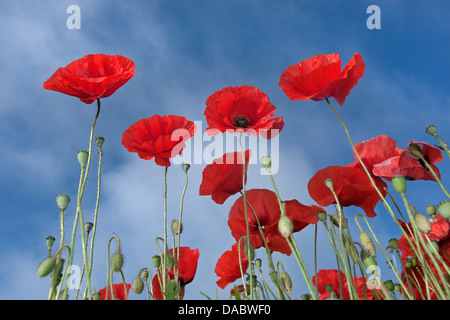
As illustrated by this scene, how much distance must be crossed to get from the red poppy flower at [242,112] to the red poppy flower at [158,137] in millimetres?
156

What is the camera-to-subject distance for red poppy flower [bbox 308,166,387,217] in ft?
5.40

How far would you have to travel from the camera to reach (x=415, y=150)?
1489 millimetres

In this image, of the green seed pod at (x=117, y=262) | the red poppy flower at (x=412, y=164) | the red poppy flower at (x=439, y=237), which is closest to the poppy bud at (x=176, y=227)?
the green seed pod at (x=117, y=262)

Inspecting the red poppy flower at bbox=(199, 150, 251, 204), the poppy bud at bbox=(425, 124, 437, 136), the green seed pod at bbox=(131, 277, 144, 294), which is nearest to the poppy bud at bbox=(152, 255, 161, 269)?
the green seed pod at bbox=(131, 277, 144, 294)

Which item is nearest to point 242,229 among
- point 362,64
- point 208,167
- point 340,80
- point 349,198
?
point 208,167

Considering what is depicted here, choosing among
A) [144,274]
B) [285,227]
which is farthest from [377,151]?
[144,274]

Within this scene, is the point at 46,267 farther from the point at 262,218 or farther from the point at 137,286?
the point at 262,218

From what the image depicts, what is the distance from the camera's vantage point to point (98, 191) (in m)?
1.54

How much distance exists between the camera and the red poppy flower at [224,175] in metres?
1.74

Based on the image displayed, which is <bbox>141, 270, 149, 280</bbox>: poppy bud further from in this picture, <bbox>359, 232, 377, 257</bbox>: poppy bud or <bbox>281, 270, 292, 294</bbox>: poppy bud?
<bbox>359, 232, 377, 257</bbox>: poppy bud

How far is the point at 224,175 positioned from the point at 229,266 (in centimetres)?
52

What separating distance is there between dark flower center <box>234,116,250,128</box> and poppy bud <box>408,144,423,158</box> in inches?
31.9

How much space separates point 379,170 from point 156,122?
110 centimetres

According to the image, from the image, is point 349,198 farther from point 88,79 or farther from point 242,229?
point 88,79
